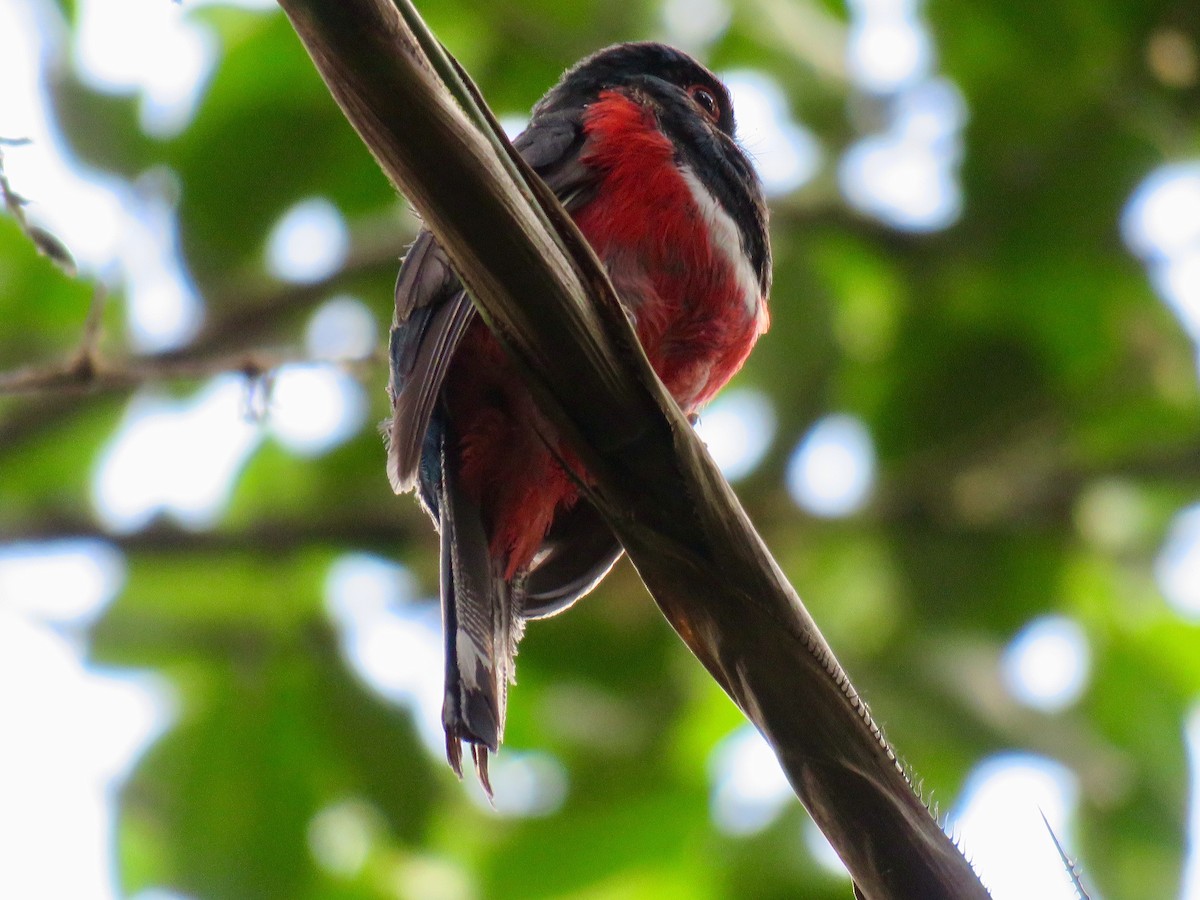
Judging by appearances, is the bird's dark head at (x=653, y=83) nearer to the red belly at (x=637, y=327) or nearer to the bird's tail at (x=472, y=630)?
the red belly at (x=637, y=327)

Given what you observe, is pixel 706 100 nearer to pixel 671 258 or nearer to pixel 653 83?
pixel 653 83

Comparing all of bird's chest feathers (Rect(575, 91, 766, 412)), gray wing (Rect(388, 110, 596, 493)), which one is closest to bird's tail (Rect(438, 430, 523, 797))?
gray wing (Rect(388, 110, 596, 493))

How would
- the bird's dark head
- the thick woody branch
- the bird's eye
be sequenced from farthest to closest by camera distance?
the bird's eye < the bird's dark head < the thick woody branch

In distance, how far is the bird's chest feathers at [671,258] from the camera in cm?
285

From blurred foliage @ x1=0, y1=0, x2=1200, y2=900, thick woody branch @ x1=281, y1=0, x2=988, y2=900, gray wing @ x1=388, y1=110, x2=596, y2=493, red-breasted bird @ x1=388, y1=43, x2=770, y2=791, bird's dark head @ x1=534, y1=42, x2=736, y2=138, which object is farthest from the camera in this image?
blurred foliage @ x1=0, y1=0, x2=1200, y2=900

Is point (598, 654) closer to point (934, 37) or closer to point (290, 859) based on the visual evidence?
point (290, 859)

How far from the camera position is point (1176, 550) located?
5.91 metres

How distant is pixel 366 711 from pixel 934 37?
120 inches

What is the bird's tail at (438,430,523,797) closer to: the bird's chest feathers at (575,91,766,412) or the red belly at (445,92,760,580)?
the red belly at (445,92,760,580)

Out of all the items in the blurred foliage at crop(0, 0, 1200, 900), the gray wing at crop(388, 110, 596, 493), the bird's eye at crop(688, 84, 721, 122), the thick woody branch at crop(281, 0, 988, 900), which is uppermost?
the thick woody branch at crop(281, 0, 988, 900)

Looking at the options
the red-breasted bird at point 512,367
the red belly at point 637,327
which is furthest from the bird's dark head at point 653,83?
the red belly at point 637,327

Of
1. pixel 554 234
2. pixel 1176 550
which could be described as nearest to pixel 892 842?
pixel 554 234

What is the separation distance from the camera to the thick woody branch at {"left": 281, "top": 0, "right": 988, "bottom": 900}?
51.3 inches

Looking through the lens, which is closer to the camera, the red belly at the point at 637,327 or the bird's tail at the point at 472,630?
the bird's tail at the point at 472,630
